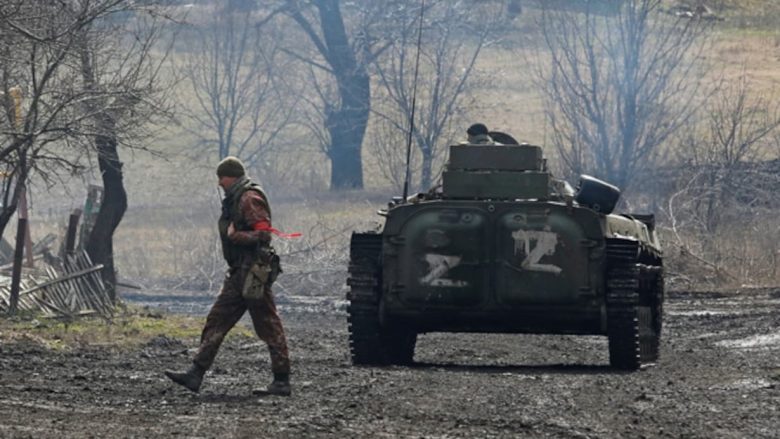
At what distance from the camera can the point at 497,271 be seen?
52.0 ft

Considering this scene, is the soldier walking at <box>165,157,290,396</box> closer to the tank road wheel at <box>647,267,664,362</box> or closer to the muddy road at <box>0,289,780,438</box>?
the muddy road at <box>0,289,780,438</box>

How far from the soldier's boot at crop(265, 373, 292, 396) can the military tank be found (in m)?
3.32

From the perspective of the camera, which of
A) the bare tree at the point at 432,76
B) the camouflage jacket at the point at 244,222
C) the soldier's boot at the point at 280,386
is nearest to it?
the soldier's boot at the point at 280,386

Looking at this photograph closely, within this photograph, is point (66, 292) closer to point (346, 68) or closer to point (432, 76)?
point (346, 68)

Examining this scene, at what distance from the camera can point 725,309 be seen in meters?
26.0

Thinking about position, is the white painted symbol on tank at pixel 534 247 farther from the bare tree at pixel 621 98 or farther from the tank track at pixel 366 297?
the bare tree at pixel 621 98

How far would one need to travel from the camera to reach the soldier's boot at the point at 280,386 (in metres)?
12.6

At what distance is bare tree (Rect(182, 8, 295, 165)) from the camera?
52875 mm

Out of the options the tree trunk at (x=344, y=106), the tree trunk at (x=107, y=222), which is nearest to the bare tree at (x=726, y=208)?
the tree trunk at (x=107, y=222)

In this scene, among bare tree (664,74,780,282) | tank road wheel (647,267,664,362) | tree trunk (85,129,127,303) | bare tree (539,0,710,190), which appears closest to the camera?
tank road wheel (647,267,664,362)

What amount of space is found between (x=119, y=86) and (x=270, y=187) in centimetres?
3168

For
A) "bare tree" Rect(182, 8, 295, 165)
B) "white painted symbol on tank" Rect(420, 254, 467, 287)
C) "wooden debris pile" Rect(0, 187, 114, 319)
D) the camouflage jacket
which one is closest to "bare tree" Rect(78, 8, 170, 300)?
"wooden debris pile" Rect(0, 187, 114, 319)

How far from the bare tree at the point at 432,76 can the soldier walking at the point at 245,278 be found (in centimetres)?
3057

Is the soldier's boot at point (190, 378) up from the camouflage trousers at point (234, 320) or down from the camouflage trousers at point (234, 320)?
down
